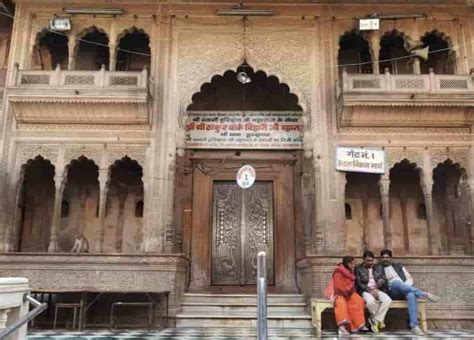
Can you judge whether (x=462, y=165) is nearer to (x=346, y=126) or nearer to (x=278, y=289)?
(x=346, y=126)

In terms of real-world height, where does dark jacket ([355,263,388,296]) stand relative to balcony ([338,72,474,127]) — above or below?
below

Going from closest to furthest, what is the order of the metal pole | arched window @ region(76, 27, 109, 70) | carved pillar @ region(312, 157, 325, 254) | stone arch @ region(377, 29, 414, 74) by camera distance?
the metal pole
carved pillar @ region(312, 157, 325, 254)
stone arch @ region(377, 29, 414, 74)
arched window @ region(76, 27, 109, 70)

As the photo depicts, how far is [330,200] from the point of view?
9227 millimetres

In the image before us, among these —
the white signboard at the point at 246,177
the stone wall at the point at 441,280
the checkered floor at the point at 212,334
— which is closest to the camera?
the checkered floor at the point at 212,334

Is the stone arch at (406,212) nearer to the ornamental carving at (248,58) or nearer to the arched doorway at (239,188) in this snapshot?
the arched doorway at (239,188)

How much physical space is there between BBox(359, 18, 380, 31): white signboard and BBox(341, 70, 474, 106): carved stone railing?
102cm

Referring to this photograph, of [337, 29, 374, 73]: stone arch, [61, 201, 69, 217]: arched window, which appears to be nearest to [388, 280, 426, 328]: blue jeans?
[337, 29, 374, 73]: stone arch

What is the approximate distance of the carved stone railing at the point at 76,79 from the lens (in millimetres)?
9328

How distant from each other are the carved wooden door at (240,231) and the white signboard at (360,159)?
209 cm

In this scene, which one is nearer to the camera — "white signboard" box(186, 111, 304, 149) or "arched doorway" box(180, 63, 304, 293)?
"arched doorway" box(180, 63, 304, 293)

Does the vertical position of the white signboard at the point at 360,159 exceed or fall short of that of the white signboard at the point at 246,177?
it exceeds it

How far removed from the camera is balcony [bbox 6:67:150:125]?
9.20 metres

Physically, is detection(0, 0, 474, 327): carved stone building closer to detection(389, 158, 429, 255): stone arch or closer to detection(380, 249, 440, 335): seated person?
detection(389, 158, 429, 255): stone arch

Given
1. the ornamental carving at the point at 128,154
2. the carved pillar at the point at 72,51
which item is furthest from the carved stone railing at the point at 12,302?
the carved pillar at the point at 72,51
